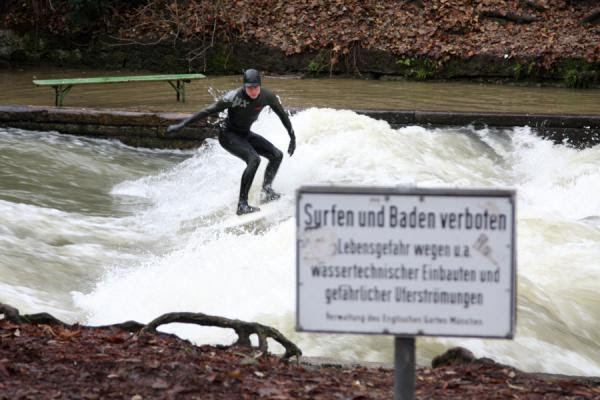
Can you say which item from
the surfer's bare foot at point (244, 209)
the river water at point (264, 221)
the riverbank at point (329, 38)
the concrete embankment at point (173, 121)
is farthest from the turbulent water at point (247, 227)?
the riverbank at point (329, 38)

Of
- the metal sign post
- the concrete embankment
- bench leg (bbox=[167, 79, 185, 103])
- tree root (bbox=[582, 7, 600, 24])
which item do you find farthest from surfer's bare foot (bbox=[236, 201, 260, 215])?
tree root (bbox=[582, 7, 600, 24])

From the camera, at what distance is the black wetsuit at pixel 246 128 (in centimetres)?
1032

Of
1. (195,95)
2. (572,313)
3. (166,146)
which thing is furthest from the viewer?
(195,95)

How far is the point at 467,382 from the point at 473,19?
15.9m

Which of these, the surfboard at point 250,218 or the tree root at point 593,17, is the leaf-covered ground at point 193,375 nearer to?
the surfboard at point 250,218

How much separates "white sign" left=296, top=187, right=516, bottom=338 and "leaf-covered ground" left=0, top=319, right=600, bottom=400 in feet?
3.75

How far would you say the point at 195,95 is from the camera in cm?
1697

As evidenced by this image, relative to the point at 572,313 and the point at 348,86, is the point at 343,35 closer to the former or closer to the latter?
the point at 348,86

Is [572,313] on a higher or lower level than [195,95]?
lower

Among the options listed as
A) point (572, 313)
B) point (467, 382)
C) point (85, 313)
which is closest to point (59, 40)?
point (85, 313)

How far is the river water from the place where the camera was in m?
6.94

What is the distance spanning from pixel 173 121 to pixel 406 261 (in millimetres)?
10915

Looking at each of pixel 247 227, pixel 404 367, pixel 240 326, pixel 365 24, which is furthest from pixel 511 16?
pixel 404 367

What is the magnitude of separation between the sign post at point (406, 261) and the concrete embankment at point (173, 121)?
1054 centimetres
